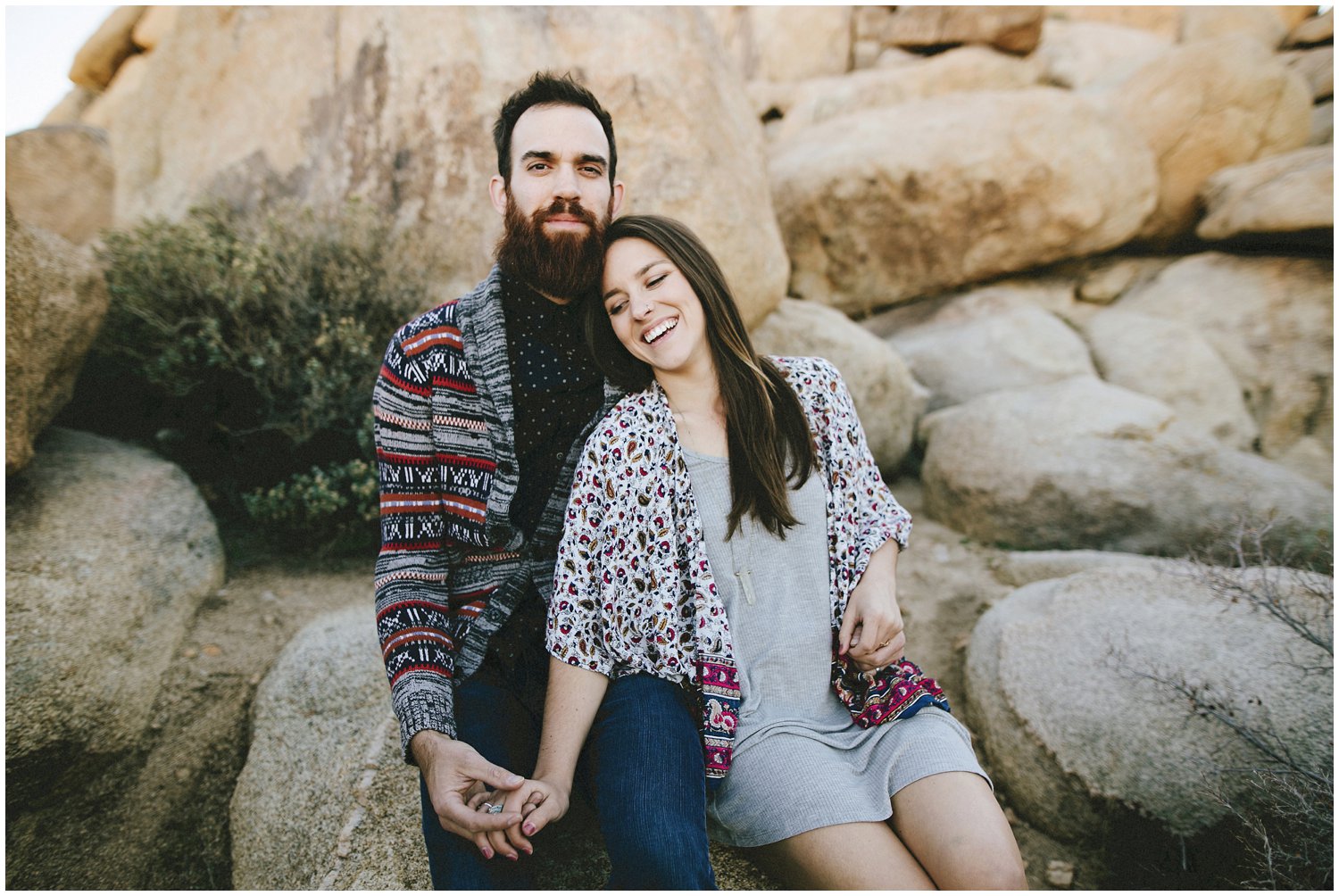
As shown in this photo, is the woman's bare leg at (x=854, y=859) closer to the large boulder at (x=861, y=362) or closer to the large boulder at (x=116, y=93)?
the large boulder at (x=861, y=362)

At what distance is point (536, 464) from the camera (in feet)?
7.64

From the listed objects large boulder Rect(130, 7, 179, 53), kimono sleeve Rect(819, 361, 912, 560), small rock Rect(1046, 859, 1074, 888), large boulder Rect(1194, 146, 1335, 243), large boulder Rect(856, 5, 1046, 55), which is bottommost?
small rock Rect(1046, 859, 1074, 888)

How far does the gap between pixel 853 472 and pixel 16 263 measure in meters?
3.43

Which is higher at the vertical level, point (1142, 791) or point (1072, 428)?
point (1072, 428)

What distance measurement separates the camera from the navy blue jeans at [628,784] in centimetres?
163

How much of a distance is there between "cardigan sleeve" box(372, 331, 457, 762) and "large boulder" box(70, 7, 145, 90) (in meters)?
13.4

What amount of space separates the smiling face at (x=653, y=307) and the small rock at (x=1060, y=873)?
2.29 m

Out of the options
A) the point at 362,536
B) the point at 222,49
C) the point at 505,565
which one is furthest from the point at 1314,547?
the point at 222,49

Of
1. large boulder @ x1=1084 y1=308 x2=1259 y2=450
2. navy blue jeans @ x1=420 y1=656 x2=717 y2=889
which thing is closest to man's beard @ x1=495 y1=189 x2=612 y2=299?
navy blue jeans @ x1=420 y1=656 x2=717 y2=889

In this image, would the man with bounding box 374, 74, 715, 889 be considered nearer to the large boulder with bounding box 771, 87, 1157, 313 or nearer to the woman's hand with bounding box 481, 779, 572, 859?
the woman's hand with bounding box 481, 779, 572, 859

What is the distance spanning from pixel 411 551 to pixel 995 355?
18.2ft

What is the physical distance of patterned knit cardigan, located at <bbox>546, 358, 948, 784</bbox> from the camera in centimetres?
193

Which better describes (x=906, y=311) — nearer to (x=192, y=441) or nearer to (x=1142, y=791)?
(x=1142, y=791)

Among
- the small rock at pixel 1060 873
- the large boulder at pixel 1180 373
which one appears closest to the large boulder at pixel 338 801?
the small rock at pixel 1060 873
